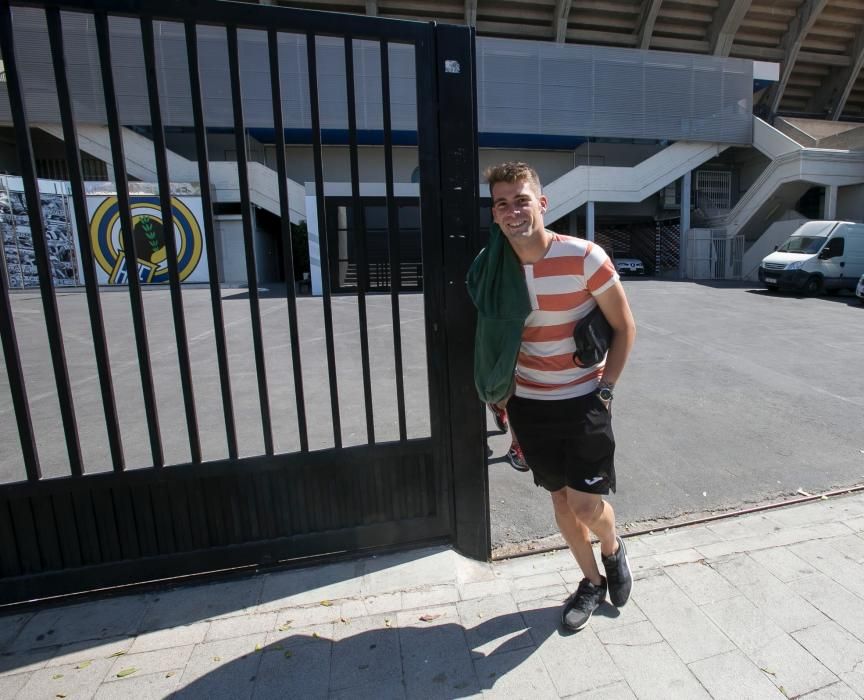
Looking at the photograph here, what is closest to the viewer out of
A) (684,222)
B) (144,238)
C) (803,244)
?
(803,244)

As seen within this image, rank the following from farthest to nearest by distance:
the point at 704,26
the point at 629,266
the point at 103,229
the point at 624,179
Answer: the point at 704,26 < the point at 629,266 < the point at 624,179 < the point at 103,229

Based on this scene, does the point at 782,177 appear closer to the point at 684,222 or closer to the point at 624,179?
the point at 684,222

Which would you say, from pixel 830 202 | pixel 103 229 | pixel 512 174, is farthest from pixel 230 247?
pixel 830 202

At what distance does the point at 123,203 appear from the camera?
223 cm

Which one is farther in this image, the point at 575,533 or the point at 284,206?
the point at 284,206

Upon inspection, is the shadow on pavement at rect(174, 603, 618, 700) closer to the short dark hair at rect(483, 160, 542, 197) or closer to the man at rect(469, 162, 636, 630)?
the man at rect(469, 162, 636, 630)

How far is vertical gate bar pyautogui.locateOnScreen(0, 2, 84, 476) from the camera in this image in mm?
1978

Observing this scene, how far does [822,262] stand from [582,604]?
18188 millimetres

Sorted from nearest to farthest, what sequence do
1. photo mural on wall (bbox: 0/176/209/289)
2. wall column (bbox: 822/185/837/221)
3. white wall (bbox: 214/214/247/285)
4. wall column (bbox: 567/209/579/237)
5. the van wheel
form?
the van wheel < photo mural on wall (bbox: 0/176/209/289) < wall column (bbox: 822/185/837/221) < white wall (bbox: 214/214/247/285) < wall column (bbox: 567/209/579/237)

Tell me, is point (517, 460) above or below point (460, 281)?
below

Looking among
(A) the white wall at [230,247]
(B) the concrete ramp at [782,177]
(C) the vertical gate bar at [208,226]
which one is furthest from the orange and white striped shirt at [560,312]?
(B) the concrete ramp at [782,177]

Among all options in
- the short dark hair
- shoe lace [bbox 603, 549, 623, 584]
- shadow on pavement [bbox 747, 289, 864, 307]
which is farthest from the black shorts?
shadow on pavement [bbox 747, 289, 864, 307]

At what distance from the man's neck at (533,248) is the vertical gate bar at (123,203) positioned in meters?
1.60

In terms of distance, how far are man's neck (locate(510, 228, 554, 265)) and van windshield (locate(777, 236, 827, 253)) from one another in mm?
18348
